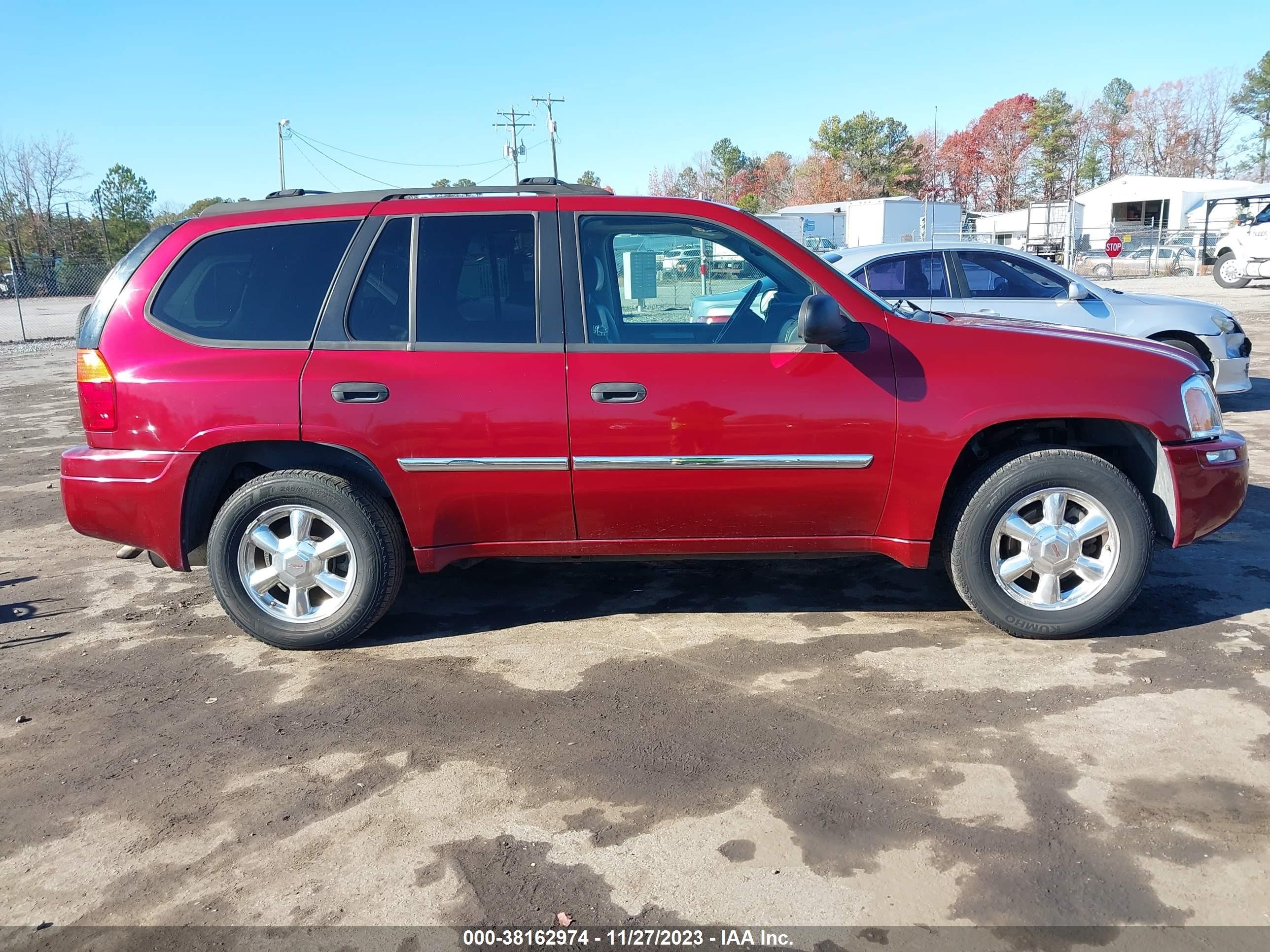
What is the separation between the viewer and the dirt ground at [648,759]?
2.60 m

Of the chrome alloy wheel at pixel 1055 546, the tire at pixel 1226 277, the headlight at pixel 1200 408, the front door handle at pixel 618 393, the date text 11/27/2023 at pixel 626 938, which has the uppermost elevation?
the tire at pixel 1226 277

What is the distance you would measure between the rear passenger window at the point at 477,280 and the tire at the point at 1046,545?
2028 millimetres

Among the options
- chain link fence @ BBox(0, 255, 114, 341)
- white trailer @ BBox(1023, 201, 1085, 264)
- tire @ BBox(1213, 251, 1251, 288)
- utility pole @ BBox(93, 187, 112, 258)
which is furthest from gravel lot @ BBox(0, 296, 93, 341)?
white trailer @ BBox(1023, 201, 1085, 264)

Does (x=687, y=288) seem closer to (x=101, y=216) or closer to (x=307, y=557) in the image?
(x=307, y=557)

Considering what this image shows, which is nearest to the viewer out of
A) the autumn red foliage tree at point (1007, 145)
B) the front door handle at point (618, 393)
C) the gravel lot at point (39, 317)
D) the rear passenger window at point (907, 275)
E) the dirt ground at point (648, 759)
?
the dirt ground at point (648, 759)

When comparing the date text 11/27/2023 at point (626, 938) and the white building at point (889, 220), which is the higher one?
the white building at point (889, 220)

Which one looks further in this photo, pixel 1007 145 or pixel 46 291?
pixel 1007 145

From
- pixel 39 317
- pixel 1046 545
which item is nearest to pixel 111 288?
pixel 1046 545

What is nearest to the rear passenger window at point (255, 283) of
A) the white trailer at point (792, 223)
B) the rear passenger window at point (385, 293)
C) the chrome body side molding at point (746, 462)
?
the rear passenger window at point (385, 293)

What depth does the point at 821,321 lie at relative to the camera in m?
3.76

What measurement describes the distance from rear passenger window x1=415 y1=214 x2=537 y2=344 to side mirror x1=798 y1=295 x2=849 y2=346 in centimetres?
110

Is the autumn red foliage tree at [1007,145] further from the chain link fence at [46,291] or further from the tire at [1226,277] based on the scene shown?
the chain link fence at [46,291]

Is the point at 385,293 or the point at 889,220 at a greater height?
the point at 889,220

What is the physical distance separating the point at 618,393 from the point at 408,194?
1305mm
